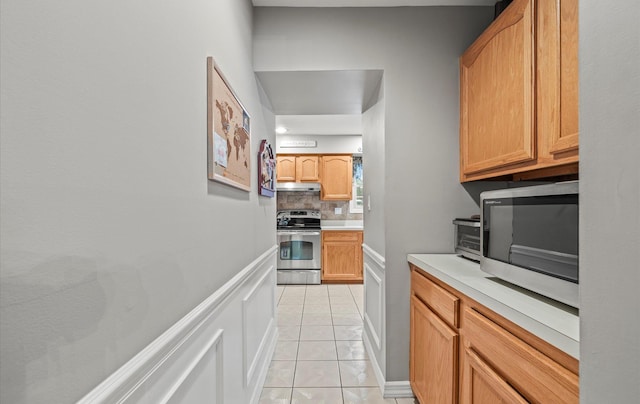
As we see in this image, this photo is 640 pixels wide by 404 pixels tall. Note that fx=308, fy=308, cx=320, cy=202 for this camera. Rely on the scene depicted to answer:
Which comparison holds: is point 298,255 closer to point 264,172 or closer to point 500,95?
point 264,172

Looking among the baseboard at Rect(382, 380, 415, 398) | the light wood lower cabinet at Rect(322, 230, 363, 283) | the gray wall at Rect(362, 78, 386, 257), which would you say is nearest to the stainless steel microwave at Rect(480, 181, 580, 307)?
the gray wall at Rect(362, 78, 386, 257)

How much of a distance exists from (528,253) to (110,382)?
1.24 m

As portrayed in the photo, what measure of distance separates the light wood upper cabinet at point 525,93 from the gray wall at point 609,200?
0.80 metres

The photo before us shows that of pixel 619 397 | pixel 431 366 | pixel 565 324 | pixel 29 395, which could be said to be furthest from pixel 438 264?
pixel 29 395

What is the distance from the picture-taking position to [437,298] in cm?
152

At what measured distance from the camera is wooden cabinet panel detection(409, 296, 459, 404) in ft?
4.43

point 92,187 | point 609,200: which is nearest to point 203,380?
point 92,187

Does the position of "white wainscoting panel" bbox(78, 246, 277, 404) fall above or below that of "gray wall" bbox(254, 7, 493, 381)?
below

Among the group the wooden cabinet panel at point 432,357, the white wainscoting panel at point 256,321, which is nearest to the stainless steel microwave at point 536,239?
the wooden cabinet panel at point 432,357

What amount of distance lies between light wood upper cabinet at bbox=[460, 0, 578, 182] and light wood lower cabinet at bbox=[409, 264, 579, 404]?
68 centimetres

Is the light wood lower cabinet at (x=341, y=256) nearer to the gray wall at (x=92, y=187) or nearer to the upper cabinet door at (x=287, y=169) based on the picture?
the upper cabinet door at (x=287, y=169)

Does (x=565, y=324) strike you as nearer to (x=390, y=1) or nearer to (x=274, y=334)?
(x=390, y=1)

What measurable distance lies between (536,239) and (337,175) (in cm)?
421

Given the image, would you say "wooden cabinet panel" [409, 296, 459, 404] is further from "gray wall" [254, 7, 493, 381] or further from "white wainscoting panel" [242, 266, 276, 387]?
"white wainscoting panel" [242, 266, 276, 387]
